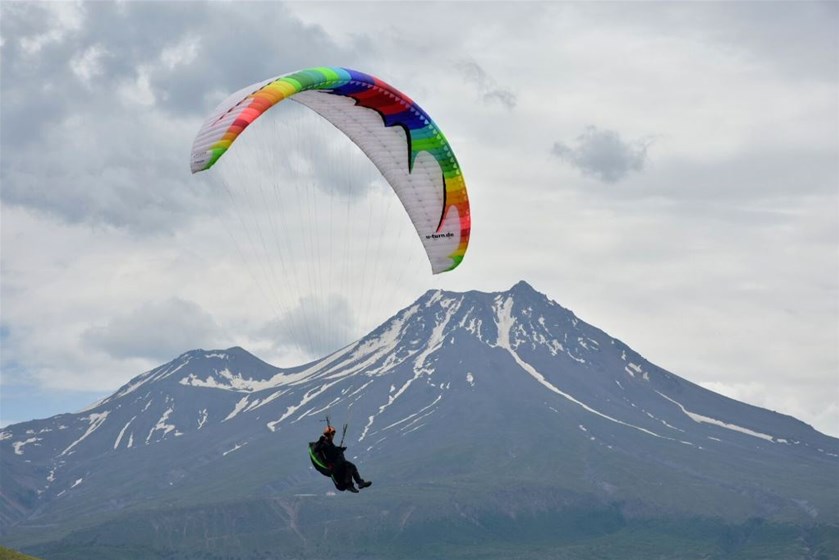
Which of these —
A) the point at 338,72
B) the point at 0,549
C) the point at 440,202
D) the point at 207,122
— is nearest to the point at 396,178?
the point at 440,202

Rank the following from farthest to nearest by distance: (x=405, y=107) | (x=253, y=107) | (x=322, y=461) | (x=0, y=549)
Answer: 1. (x=0, y=549)
2. (x=405, y=107)
3. (x=322, y=461)
4. (x=253, y=107)

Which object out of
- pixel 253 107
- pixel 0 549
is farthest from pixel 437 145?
pixel 0 549

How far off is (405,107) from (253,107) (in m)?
10.9

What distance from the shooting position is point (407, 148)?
185 ft

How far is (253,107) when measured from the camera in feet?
149

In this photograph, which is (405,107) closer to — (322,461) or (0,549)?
(322,461)

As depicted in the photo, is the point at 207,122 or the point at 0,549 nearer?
the point at 207,122

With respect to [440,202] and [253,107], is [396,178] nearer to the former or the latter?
[440,202]

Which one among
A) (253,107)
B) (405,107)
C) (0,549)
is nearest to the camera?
(253,107)

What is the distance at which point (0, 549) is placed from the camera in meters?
184

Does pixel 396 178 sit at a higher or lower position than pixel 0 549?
higher

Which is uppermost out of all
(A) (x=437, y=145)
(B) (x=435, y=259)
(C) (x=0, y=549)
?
(A) (x=437, y=145)

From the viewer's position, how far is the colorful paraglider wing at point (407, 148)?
53281 millimetres

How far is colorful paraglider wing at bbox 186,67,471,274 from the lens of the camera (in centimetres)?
5328
